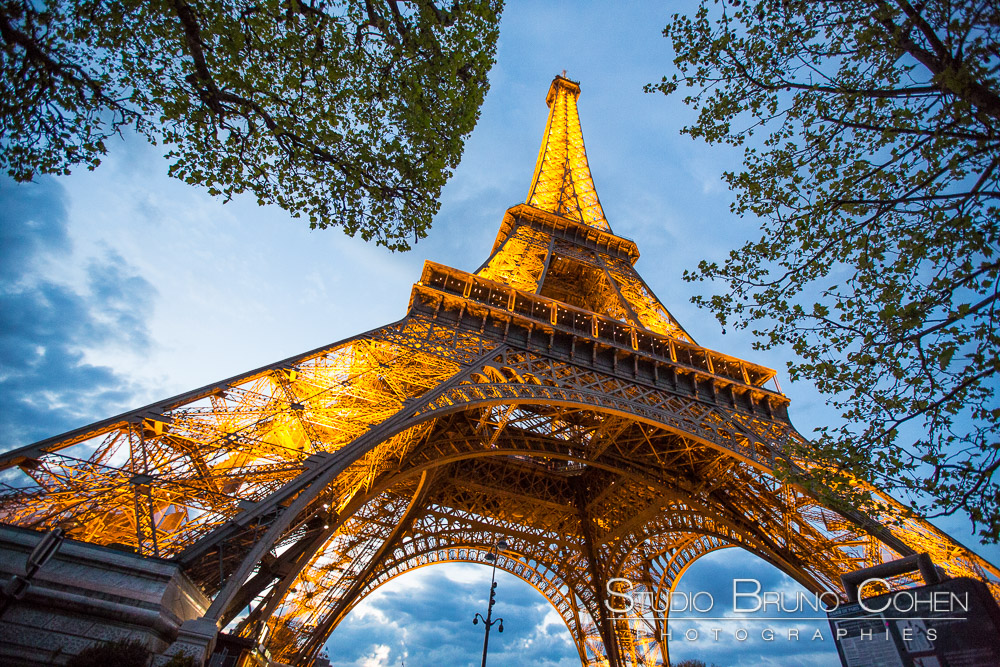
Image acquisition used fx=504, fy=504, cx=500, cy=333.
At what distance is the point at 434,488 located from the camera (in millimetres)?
21578

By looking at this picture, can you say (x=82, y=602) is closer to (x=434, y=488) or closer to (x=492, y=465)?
(x=434, y=488)

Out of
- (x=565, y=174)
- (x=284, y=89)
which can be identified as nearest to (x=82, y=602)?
(x=284, y=89)

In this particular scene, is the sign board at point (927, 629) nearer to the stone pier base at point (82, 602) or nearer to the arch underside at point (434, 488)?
the arch underside at point (434, 488)

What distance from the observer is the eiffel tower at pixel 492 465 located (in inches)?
323

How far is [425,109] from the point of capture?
22.4ft

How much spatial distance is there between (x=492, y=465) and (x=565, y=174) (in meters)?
17.1

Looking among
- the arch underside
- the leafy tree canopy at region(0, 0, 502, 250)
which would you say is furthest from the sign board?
the leafy tree canopy at region(0, 0, 502, 250)

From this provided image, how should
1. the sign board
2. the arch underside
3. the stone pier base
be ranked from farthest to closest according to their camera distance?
the arch underside, the stone pier base, the sign board

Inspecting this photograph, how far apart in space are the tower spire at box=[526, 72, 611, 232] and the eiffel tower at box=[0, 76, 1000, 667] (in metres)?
0.21

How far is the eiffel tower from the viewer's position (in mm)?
8203

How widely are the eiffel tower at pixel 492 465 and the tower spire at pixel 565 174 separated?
8.1 inches

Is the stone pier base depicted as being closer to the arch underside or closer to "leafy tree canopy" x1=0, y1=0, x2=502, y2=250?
the arch underside

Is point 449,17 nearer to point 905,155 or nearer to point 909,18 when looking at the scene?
point 909,18

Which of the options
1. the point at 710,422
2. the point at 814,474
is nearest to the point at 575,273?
the point at 710,422
